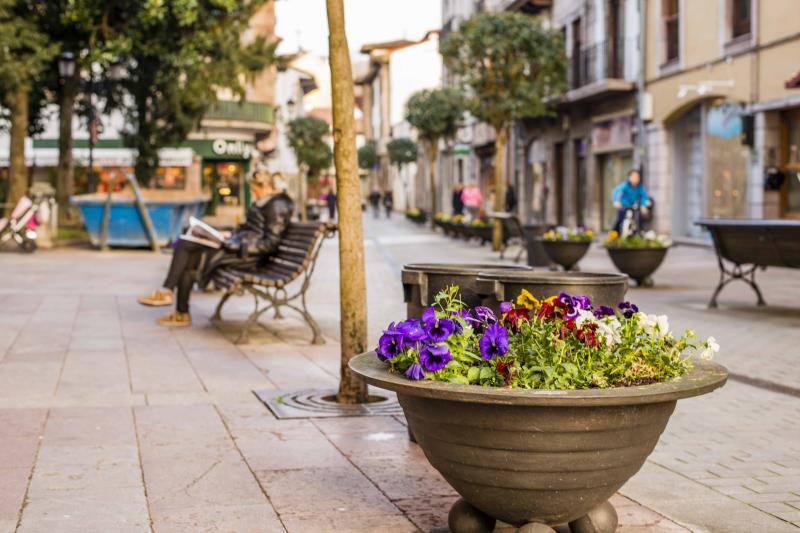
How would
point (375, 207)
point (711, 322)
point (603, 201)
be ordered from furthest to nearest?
point (375, 207)
point (603, 201)
point (711, 322)

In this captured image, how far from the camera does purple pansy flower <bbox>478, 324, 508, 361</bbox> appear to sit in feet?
12.3

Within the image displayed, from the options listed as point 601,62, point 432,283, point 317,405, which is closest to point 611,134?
point 601,62

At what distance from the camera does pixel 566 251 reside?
1734 centimetres

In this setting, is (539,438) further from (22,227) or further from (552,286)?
(22,227)

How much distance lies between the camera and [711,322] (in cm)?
1155

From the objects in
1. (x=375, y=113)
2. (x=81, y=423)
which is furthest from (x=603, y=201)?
(x=375, y=113)

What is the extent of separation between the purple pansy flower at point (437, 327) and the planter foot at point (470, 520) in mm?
625

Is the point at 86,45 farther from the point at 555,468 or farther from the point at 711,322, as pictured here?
the point at 555,468

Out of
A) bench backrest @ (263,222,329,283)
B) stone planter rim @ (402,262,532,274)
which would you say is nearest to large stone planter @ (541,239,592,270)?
bench backrest @ (263,222,329,283)

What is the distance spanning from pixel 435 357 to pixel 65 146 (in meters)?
24.5

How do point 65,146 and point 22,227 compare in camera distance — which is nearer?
point 22,227

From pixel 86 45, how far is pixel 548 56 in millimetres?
12777

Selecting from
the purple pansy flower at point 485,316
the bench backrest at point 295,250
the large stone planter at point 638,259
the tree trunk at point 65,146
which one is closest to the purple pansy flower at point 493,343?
the purple pansy flower at point 485,316

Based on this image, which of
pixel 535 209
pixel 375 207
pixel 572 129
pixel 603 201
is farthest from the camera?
pixel 375 207
